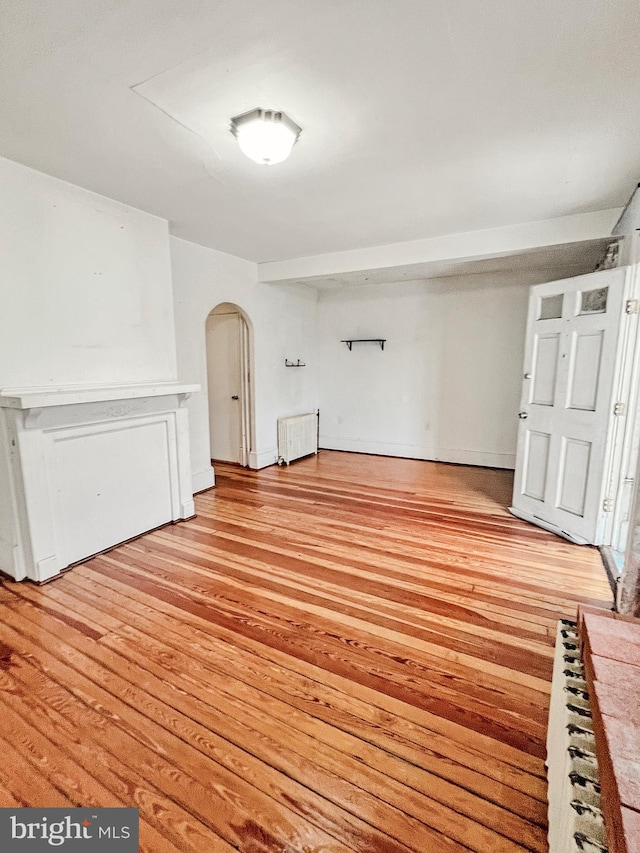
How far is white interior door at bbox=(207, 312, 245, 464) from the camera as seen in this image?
511 centimetres

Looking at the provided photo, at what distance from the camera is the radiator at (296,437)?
540cm

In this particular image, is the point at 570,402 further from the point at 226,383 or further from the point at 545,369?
the point at 226,383

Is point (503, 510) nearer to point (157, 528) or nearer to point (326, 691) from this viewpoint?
point (326, 691)

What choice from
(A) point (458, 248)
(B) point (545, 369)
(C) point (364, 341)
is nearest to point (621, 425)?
(B) point (545, 369)

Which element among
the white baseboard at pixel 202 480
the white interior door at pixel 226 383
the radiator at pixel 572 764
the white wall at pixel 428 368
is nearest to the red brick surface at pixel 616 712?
the radiator at pixel 572 764

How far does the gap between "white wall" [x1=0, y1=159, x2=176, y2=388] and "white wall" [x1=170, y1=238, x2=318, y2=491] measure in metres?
0.54

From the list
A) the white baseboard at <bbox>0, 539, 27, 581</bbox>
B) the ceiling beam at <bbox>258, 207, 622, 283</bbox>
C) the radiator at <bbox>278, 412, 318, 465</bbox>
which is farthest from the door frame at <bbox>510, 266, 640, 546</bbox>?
the white baseboard at <bbox>0, 539, 27, 581</bbox>

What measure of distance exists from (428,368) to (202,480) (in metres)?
3.48

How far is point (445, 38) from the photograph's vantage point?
4.77ft

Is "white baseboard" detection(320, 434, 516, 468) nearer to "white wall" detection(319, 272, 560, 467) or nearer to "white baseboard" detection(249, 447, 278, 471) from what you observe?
"white wall" detection(319, 272, 560, 467)

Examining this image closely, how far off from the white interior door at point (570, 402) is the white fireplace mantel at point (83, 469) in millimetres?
3029

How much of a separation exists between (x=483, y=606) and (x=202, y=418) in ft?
10.6

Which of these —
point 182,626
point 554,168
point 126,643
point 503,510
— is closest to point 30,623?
point 126,643

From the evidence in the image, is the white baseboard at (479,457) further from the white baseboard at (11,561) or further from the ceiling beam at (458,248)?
the white baseboard at (11,561)
